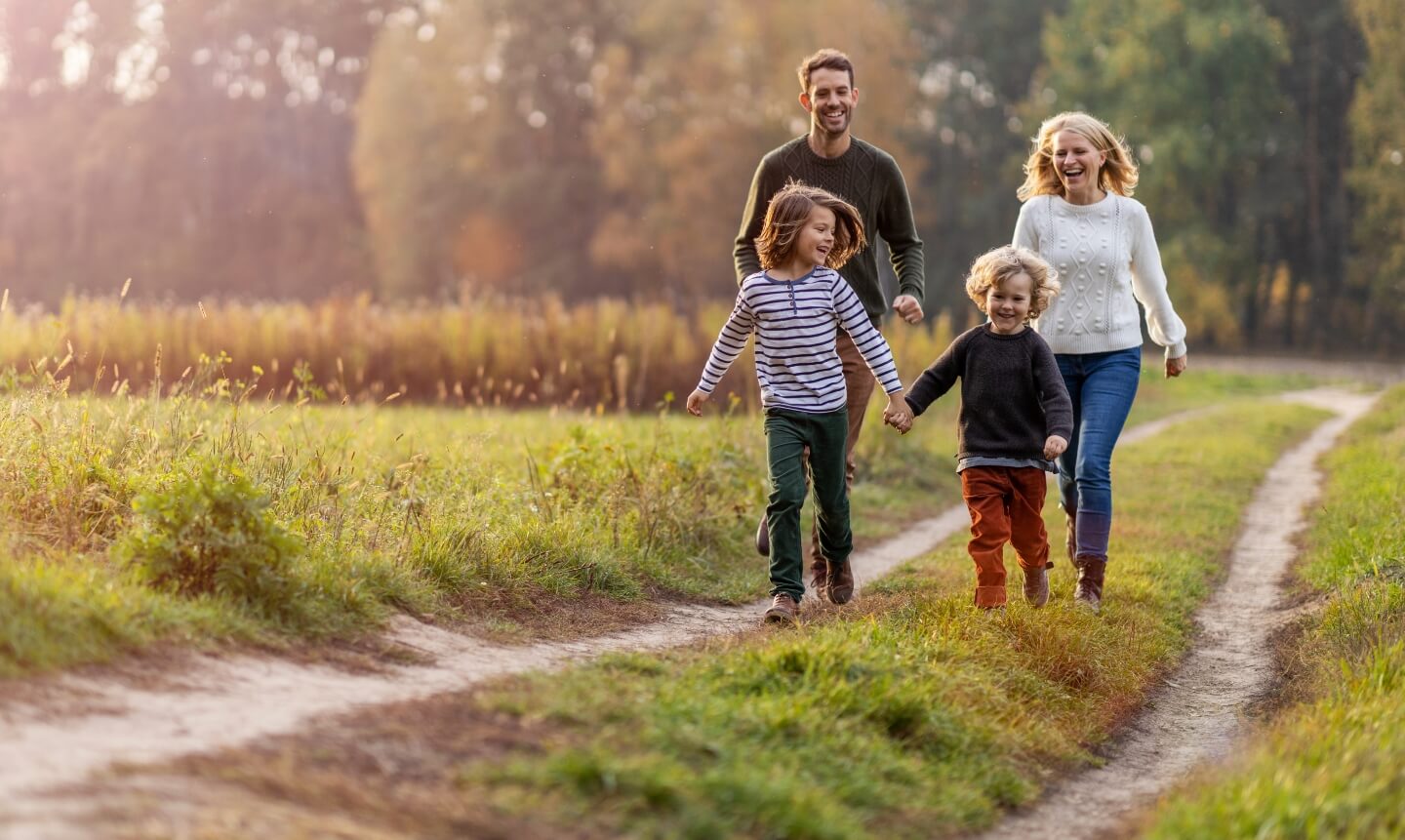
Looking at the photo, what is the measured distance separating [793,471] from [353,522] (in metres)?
2.06

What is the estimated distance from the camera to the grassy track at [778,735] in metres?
3.53

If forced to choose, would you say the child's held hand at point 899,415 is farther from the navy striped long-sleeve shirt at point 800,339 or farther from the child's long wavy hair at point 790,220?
the child's long wavy hair at point 790,220

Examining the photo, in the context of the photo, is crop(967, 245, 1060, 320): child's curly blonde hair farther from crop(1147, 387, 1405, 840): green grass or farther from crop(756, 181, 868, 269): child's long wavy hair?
crop(1147, 387, 1405, 840): green grass

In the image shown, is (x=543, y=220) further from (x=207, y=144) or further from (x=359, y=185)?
(x=207, y=144)

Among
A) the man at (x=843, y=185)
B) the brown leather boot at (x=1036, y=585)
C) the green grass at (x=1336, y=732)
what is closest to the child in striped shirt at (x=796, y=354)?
the man at (x=843, y=185)

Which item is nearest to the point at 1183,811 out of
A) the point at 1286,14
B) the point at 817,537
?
the point at 817,537

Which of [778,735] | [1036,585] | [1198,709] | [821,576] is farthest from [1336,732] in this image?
[821,576]

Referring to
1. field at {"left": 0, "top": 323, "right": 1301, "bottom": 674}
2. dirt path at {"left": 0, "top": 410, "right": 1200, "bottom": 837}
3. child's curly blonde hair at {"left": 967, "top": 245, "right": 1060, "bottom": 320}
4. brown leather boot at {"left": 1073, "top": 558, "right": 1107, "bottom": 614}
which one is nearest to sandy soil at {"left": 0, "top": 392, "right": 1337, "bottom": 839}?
dirt path at {"left": 0, "top": 410, "right": 1200, "bottom": 837}

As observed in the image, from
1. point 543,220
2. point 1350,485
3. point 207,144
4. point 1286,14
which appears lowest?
point 1350,485

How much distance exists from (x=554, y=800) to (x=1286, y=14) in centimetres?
4825

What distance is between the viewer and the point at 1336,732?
4.52 meters

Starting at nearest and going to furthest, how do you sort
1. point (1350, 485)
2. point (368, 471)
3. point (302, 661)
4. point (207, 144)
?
point (302, 661) → point (368, 471) → point (1350, 485) → point (207, 144)

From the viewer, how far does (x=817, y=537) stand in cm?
697

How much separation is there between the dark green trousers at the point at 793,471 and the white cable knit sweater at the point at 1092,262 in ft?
4.19
